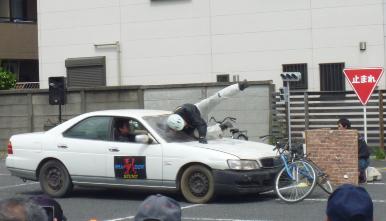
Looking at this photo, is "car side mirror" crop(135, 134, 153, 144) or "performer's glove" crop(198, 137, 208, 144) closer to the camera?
"car side mirror" crop(135, 134, 153, 144)

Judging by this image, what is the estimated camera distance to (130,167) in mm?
12219

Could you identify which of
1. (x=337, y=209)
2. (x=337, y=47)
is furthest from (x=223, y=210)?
(x=337, y=47)

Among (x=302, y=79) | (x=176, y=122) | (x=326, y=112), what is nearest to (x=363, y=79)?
(x=326, y=112)

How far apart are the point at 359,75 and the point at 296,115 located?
14.5ft

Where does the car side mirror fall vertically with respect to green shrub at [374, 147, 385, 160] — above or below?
above

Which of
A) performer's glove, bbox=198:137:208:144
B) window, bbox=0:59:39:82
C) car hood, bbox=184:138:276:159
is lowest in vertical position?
car hood, bbox=184:138:276:159

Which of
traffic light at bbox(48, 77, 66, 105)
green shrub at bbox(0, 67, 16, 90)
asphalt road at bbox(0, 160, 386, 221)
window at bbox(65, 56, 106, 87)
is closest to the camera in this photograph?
asphalt road at bbox(0, 160, 386, 221)

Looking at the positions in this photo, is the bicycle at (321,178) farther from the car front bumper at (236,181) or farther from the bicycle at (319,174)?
the car front bumper at (236,181)

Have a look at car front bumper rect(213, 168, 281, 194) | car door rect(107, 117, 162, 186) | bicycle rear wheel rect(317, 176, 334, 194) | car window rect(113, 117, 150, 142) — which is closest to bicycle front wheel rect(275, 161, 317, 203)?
bicycle rear wheel rect(317, 176, 334, 194)

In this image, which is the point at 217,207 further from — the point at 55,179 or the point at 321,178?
the point at 55,179

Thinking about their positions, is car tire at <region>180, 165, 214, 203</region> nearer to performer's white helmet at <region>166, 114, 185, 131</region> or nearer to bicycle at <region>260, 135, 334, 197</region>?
performer's white helmet at <region>166, 114, 185, 131</region>

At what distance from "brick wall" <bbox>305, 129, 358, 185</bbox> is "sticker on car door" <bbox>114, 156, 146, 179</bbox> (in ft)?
10.7

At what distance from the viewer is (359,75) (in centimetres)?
1833

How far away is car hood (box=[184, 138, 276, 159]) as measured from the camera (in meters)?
11.8
